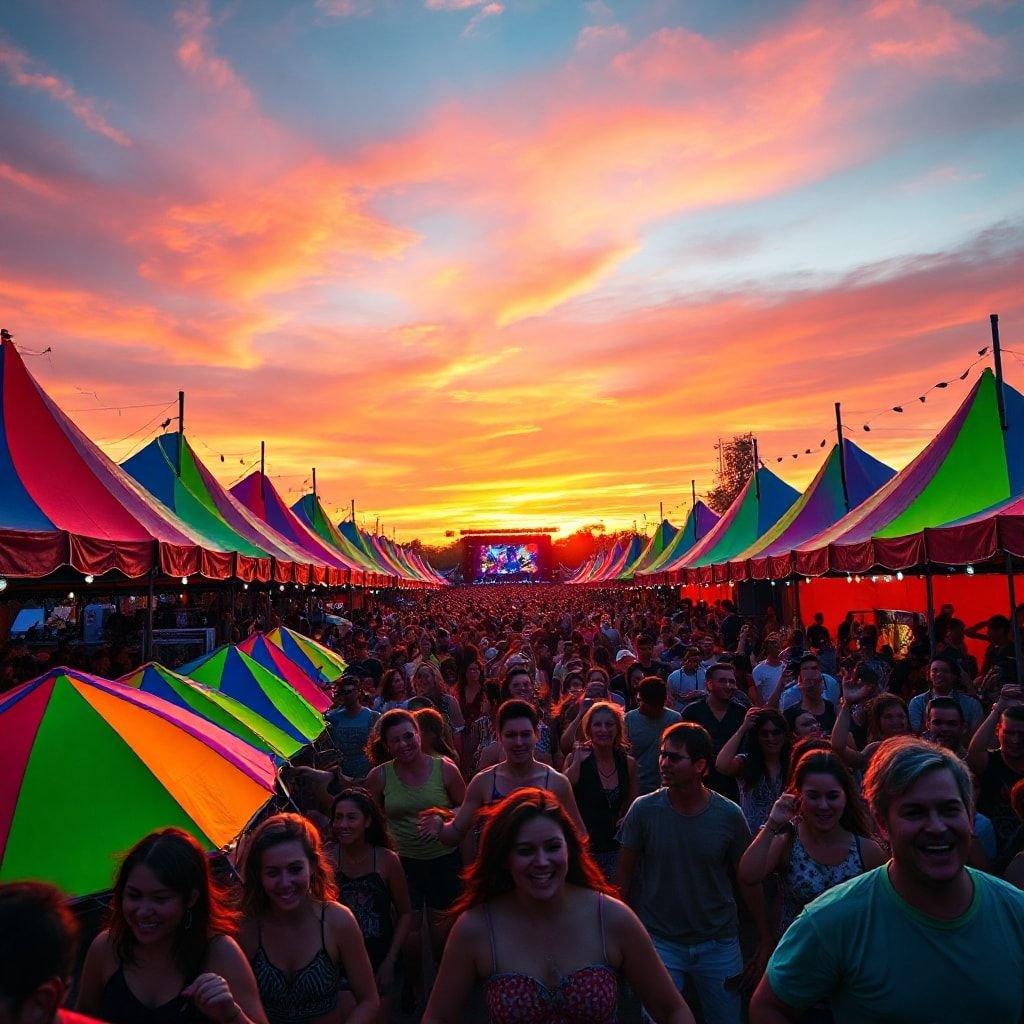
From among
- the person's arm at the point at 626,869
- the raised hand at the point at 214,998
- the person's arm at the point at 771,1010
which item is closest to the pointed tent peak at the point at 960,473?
the person's arm at the point at 626,869

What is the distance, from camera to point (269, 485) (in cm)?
2267

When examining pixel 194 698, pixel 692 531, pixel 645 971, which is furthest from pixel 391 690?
pixel 692 531

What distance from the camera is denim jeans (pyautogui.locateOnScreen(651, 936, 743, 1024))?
395 centimetres

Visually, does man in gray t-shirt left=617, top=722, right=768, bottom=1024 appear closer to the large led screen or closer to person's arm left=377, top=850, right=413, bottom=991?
person's arm left=377, top=850, right=413, bottom=991

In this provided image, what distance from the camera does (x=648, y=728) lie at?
666 cm

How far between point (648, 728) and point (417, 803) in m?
2.02

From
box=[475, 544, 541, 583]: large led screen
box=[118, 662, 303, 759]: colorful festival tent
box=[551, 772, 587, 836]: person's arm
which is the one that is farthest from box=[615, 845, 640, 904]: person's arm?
box=[475, 544, 541, 583]: large led screen

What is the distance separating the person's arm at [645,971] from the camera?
103 inches

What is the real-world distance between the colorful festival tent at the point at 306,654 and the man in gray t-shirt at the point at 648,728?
5519 mm

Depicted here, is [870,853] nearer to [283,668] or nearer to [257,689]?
[257,689]

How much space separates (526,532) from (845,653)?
118 m

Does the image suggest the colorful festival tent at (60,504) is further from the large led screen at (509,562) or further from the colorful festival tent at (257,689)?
the large led screen at (509,562)

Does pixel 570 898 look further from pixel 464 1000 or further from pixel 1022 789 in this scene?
pixel 1022 789

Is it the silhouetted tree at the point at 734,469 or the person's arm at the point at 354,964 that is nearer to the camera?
the person's arm at the point at 354,964
